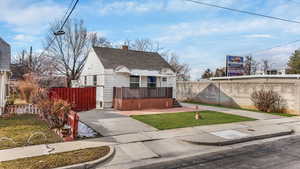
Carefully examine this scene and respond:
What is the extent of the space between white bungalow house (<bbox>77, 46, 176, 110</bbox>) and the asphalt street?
894 cm

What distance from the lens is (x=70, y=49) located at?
90.1ft

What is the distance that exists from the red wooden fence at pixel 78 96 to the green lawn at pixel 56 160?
26.5 feet

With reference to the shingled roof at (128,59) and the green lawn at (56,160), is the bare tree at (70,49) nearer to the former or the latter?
the shingled roof at (128,59)

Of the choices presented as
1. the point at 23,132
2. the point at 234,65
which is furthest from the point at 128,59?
the point at 234,65

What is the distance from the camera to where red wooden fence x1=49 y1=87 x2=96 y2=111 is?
12.8 m

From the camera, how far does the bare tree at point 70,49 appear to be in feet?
87.5

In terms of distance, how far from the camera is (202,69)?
51.0m

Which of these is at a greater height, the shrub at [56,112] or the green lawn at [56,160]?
the shrub at [56,112]

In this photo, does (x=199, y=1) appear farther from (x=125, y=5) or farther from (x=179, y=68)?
(x=179, y=68)

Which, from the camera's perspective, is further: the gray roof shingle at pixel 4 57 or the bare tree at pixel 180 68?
the bare tree at pixel 180 68

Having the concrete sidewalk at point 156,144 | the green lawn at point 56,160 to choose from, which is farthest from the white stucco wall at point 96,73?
the green lawn at point 56,160

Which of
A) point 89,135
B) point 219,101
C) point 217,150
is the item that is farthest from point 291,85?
point 89,135

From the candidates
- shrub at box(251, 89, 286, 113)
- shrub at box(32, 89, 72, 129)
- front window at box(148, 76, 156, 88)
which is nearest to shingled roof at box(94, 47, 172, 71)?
front window at box(148, 76, 156, 88)

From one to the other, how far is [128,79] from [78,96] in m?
4.16
